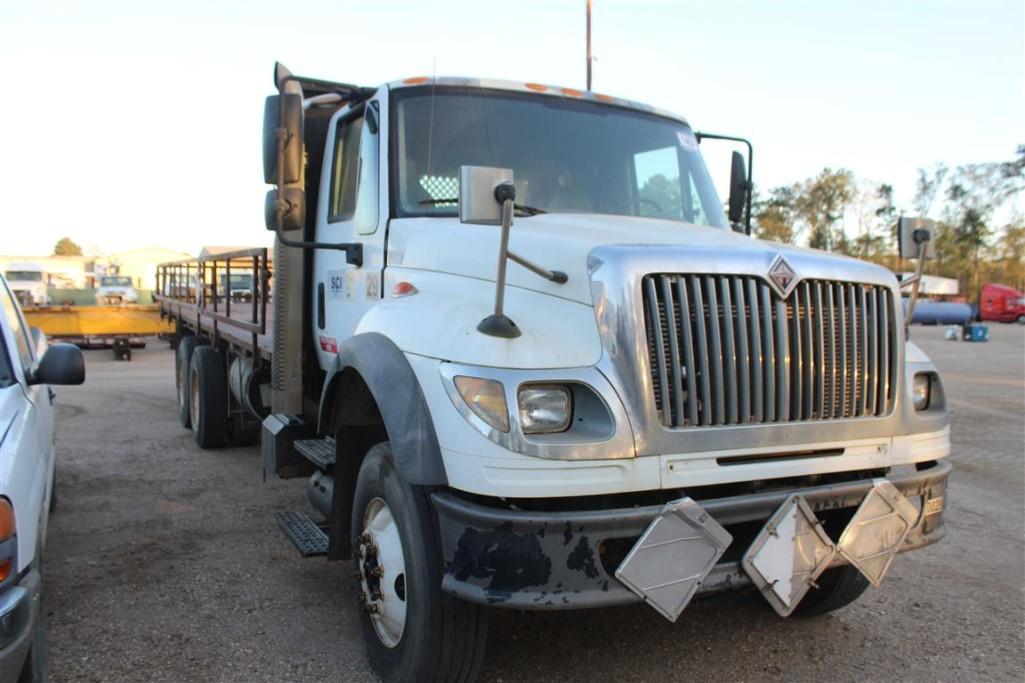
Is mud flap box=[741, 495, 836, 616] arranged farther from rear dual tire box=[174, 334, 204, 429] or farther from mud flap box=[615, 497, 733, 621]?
rear dual tire box=[174, 334, 204, 429]

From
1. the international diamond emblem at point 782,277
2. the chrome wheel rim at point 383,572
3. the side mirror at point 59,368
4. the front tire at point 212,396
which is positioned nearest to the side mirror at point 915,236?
the international diamond emblem at point 782,277

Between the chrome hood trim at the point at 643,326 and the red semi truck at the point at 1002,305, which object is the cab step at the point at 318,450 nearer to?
the chrome hood trim at the point at 643,326

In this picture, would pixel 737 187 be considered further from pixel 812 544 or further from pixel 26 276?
pixel 26 276

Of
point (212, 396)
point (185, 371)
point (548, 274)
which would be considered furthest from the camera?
point (185, 371)

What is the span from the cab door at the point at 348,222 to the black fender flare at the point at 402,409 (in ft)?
2.53

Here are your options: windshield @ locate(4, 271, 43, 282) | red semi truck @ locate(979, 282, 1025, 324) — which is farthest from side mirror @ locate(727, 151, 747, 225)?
red semi truck @ locate(979, 282, 1025, 324)

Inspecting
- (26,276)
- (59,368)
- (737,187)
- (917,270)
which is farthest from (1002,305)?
(59,368)

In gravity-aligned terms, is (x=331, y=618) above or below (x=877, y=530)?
below

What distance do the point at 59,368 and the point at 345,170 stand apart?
1.77 meters

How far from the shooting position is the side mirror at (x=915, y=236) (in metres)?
3.53

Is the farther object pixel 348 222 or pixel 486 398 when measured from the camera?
pixel 348 222

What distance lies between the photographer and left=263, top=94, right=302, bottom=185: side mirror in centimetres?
376

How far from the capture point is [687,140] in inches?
185

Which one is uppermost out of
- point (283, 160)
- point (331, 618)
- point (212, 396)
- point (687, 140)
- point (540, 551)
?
point (687, 140)
